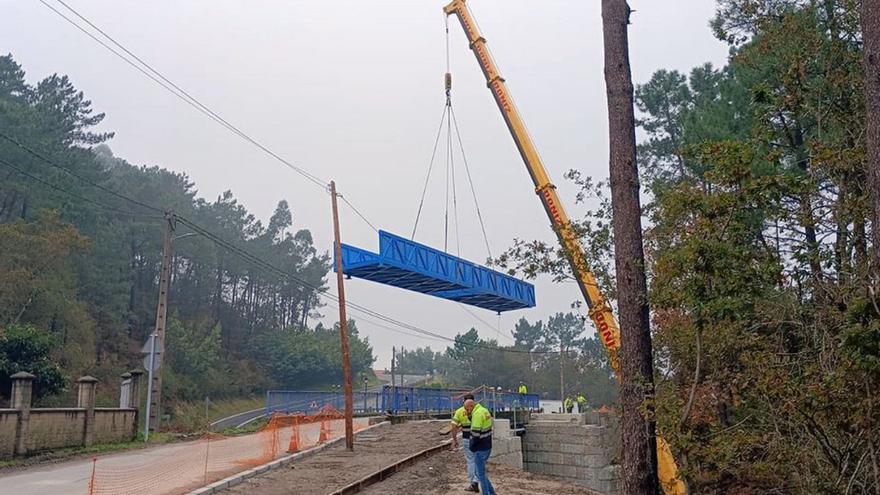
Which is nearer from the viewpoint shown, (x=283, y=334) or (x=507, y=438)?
(x=507, y=438)

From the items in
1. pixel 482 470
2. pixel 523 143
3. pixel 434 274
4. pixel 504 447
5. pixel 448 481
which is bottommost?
pixel 448 481

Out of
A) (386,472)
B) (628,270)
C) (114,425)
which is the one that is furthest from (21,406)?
(628,270)

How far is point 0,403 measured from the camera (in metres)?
26.8

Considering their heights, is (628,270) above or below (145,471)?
above

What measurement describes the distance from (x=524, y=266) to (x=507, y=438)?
10.5 meters

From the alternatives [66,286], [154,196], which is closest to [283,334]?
[154,196]

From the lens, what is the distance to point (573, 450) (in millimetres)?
27562

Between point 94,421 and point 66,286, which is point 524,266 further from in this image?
point 66,286

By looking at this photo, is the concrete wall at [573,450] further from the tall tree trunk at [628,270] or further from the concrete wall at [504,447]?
the tall tree trunk at [628,270]

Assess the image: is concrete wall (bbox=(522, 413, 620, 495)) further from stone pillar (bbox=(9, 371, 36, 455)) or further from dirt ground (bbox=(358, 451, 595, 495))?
stone pillar (bbox=(9, 371, 36, 455))

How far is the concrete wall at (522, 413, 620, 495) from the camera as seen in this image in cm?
2578

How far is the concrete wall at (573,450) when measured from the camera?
2578 cm

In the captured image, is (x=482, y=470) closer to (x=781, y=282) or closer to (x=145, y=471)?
(x=781, y=282)

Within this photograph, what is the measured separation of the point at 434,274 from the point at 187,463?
324 inches
